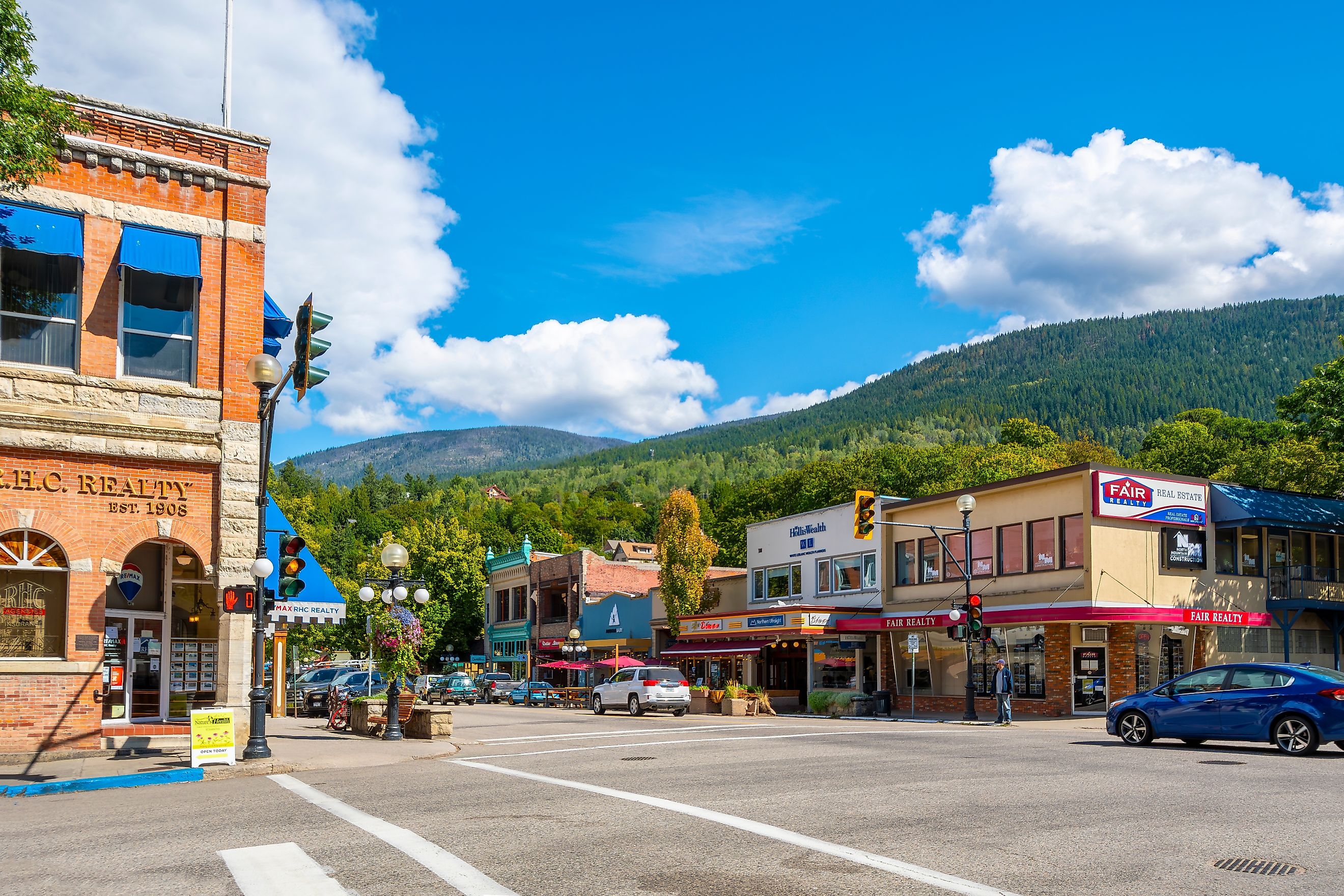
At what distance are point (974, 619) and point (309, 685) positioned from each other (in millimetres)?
26787

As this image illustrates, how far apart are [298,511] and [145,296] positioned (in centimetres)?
6844

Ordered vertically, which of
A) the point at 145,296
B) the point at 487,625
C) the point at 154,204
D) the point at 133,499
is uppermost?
the point at 154,204

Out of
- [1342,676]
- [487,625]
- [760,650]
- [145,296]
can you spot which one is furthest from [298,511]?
[1342,676]

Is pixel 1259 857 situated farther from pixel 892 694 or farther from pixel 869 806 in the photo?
pixel 892 694

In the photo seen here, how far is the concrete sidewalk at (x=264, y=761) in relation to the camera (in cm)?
1627

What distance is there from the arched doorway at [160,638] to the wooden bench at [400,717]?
4.79m

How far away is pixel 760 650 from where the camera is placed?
44375mm

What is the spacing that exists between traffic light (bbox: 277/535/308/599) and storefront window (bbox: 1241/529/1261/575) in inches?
1173

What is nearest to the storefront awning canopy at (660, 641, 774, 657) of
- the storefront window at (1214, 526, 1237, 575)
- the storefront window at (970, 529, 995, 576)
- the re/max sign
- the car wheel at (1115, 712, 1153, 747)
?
the storefront window at (970, 529, 995, 576)

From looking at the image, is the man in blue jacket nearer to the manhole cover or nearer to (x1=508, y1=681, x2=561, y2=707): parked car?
the manhole cover

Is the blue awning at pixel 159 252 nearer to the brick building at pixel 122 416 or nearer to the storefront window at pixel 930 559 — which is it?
the brick building at pixel 122 416

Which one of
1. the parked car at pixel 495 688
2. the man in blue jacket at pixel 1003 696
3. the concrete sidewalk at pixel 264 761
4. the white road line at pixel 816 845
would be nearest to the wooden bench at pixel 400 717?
the concrete sidewalk at pixel 264 761

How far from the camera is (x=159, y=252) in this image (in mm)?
18750

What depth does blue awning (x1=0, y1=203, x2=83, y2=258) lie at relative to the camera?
17750 mm
